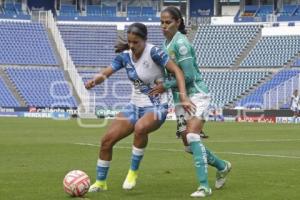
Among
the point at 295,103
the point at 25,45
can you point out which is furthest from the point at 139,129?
the point at 25,45

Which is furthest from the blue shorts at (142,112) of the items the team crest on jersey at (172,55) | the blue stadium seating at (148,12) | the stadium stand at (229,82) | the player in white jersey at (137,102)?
the blue stadium seating at (148,12)

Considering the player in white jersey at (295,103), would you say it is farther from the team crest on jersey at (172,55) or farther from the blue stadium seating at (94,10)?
the team crest on jersey at (172,55)

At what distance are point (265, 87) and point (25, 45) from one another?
2237 cm

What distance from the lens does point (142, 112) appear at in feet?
37.7

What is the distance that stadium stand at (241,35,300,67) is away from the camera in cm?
6750

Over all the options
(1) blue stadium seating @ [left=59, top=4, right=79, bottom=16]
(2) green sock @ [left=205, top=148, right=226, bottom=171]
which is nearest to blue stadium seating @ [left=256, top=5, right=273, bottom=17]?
(1) blue stadium seating @ [left=59, top=4, right=79, bottom=16]

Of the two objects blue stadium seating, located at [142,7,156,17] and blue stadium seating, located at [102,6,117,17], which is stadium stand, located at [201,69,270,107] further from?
blue stadium seating, located at [102,6,117,17]

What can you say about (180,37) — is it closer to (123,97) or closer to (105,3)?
(123,97)

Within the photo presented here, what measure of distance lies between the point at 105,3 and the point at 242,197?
69.2m

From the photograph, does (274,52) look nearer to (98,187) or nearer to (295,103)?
(295,103)

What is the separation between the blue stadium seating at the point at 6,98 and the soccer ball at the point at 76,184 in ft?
173

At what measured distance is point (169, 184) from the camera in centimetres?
1227

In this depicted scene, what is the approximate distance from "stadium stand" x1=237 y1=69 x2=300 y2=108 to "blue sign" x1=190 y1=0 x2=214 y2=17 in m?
14.1

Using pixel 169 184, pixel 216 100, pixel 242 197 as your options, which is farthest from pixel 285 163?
pixel 216 100
